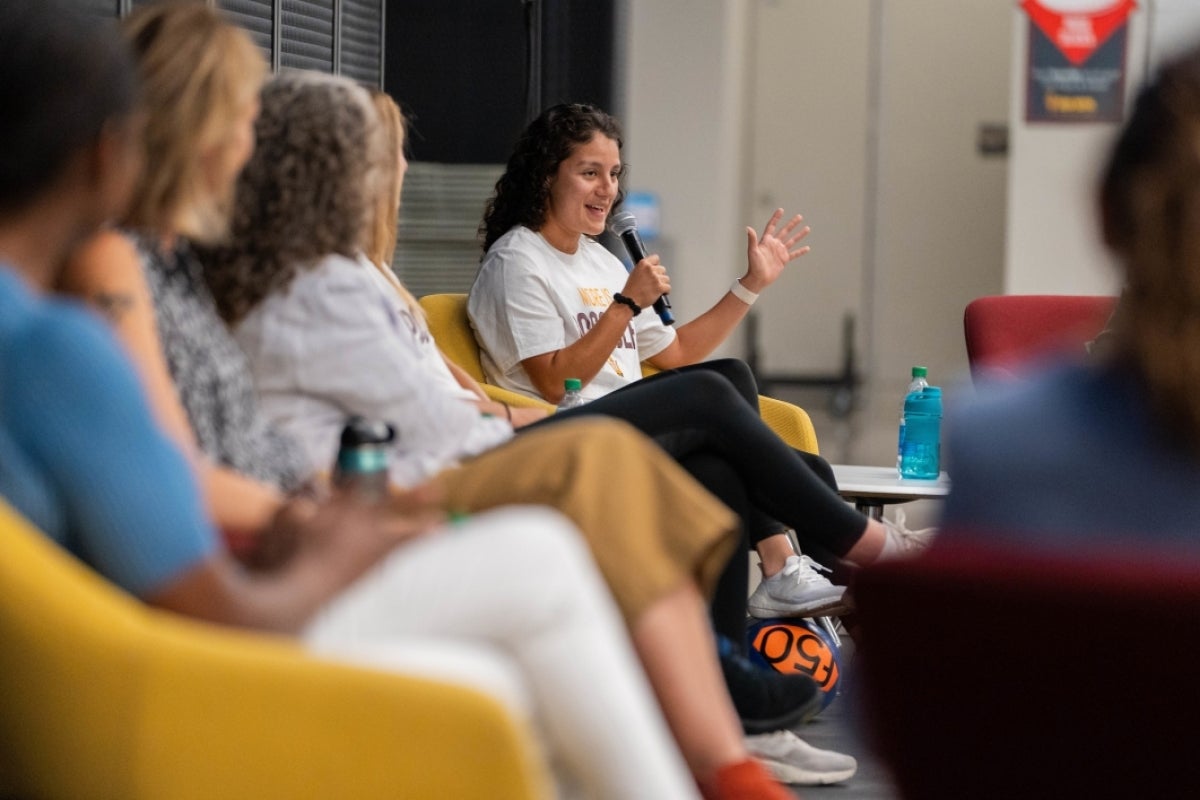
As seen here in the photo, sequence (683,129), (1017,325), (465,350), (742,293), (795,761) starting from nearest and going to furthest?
(795,761) < (465,350) < (742,293) < (1017,325) < (683,129)

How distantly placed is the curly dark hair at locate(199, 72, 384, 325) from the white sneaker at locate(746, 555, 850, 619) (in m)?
1.20

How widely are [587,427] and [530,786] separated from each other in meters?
0.72

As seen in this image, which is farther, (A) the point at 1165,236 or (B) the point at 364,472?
(B) the point at 364,472

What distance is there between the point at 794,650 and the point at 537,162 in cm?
132

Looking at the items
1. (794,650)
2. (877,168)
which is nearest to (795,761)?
(794,650)

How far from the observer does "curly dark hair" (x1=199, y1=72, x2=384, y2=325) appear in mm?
2219

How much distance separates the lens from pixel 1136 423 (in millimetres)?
1271

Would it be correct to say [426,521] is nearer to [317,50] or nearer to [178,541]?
[178,541]

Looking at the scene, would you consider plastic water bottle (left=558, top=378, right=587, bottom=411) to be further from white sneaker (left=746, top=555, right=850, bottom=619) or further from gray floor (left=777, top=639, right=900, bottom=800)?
gray floor (left=777, top=639, right=900, bottom=800)

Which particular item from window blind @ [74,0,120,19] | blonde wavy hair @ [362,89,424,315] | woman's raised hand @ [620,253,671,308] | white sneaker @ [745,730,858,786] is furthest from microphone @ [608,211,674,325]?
white sneaker @ [745,730,858,786]

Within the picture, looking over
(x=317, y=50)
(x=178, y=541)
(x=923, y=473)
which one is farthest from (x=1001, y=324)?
(x=178, y=541)

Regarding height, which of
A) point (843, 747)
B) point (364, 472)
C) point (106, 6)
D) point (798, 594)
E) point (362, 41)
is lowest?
point (843, 747)

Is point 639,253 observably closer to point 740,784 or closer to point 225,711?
point 740,784

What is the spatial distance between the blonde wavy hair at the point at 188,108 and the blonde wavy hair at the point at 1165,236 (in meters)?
1.02
